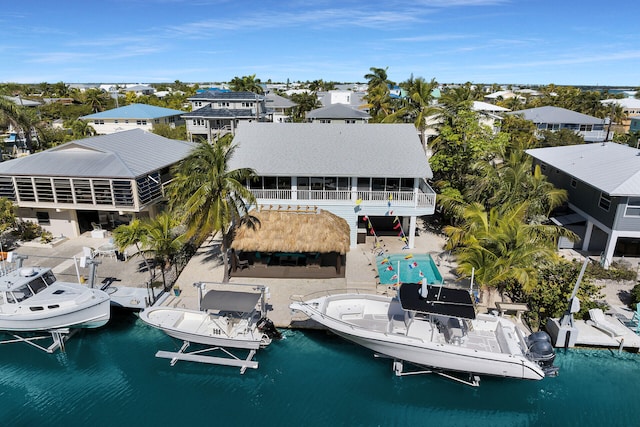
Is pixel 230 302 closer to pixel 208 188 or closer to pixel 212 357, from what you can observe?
pixel 212 357

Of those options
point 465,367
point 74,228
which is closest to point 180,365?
point 465,367

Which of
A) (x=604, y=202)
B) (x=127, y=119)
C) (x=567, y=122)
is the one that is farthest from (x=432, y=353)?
(x=127, y=119)

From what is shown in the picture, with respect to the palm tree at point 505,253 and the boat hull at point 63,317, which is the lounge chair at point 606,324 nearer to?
the palm tree at point 505,253

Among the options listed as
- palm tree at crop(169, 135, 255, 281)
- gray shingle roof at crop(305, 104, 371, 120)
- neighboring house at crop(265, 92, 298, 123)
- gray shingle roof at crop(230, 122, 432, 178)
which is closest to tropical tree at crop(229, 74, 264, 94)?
neighboring house at crop(265, 92, 298, 123)

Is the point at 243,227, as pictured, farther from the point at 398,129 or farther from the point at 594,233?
the point at 594,233

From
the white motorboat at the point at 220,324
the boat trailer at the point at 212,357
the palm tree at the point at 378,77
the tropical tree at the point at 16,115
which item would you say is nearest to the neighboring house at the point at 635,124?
the palm tree at the point at 378,77

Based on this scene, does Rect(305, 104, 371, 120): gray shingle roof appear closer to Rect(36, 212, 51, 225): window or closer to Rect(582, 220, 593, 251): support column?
Rect(582, 220, 593, 251): support column

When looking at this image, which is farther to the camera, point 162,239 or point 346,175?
point 346,175
